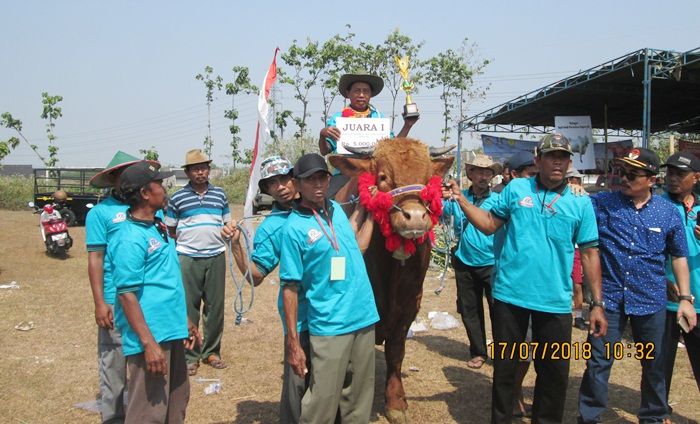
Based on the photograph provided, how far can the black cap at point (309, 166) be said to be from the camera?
321 cm

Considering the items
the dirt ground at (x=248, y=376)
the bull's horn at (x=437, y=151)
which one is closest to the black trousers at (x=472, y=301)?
the dirt ground at (x=248, y=376)

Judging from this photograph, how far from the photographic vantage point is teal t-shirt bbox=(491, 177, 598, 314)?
149 inches

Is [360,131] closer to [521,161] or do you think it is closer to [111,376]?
[521,161]

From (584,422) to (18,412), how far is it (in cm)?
488

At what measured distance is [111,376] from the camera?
3941 mm

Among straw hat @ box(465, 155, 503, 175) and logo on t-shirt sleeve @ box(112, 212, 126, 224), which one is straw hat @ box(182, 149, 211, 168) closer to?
logo on t-shirt sleeve @ box(112, 212, 126, 224)

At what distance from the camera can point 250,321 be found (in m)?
7.93

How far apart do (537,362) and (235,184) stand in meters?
38.7

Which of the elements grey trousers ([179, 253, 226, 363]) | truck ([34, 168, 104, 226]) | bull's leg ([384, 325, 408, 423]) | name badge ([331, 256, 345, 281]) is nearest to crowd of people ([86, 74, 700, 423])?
name badge ([331, 256, 345, 281])

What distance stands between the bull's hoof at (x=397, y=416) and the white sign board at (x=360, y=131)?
2.38 m

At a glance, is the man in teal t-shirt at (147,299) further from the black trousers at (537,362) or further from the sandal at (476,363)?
the sandal at (476,363)

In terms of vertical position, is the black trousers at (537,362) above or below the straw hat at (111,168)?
below

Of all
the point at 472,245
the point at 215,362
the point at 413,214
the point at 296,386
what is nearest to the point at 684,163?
the point at 472,245

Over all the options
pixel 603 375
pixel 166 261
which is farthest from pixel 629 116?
pixel 166 261
